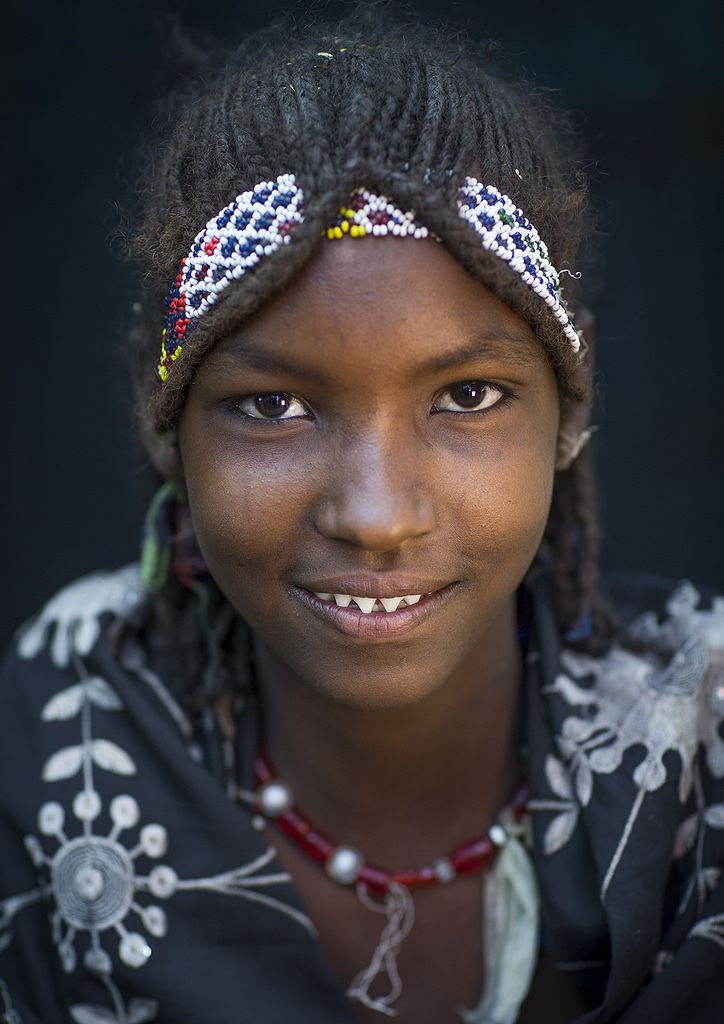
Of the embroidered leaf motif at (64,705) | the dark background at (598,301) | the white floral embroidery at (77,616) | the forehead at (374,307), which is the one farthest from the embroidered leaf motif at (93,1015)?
the dark background at (598,301)

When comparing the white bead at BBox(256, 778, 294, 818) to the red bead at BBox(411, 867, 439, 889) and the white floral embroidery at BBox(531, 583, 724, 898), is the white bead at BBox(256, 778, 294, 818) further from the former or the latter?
the white floral embroidery at BBox(531, 583, 724, 898)

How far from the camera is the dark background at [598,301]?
2.59 metres

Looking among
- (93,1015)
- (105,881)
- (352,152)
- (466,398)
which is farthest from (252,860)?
(352,152)

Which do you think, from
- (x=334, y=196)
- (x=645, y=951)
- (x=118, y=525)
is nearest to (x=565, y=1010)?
(x=645, y=951)

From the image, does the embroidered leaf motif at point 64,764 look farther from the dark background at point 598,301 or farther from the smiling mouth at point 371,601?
the dark background at point 598,301

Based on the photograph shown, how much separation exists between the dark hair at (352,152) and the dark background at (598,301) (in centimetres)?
83

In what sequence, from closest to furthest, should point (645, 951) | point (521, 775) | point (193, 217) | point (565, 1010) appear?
point (193, 217)
point (645, 951)
point (565, 1010)
point (521, 775)

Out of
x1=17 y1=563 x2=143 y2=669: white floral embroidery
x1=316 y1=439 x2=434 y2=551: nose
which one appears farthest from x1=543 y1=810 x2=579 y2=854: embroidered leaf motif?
x1=17 y1=563 x2=143 y2=669: white floral embroidery

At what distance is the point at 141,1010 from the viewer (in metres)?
1.67

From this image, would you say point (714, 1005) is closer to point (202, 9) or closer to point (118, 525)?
point (118, 525)

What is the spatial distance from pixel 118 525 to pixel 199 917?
1.56 m

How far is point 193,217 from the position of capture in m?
1.49

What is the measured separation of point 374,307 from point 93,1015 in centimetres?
118

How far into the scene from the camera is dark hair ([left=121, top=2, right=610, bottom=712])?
137 centimetres
